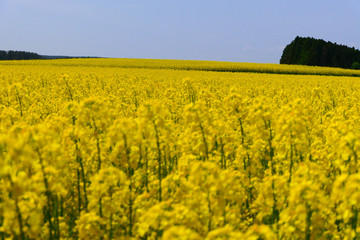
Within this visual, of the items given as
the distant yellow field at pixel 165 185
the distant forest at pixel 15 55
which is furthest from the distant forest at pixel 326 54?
the distant forest at pixel 15 55

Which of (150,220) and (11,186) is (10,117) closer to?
(11,186)

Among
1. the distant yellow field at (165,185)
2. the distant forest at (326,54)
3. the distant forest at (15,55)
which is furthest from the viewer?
the distant forest at (15,55)

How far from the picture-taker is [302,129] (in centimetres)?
469

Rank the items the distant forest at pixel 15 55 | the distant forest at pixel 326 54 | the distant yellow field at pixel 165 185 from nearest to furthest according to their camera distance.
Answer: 1. the distant yellow field at pixel 165 185
2. the distant forest at pixel 326 54
3. the distant forest at pixel 15 55

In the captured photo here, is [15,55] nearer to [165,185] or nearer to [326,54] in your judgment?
[326,54]

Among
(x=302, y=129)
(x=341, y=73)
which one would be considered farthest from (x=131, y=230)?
(x=341, y=73)

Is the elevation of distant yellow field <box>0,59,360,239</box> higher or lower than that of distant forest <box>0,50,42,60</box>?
lower

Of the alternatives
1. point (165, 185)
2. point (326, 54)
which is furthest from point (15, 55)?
point (165, 185)

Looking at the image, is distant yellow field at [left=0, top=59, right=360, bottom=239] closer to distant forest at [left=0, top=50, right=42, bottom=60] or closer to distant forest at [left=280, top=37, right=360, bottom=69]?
distant forest at [left=280, top=37, right=360, bottom=69]

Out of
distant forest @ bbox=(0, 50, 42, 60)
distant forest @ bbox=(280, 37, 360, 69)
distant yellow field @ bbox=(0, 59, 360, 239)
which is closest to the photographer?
distant yellow field @ bbox=(0, 59, 360, 239)

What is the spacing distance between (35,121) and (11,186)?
19.9ft

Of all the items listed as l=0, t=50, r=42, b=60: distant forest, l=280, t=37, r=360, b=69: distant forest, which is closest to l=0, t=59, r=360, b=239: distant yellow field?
l=280, t=37, r=360, b=69: distant forest

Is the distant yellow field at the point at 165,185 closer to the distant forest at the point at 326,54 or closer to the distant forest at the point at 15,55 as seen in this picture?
the distant forest at the point at 326,54

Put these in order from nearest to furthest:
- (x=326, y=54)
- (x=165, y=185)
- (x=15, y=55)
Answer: (x=165, y=185), (x=326, y=54), (x=15, y=55)
